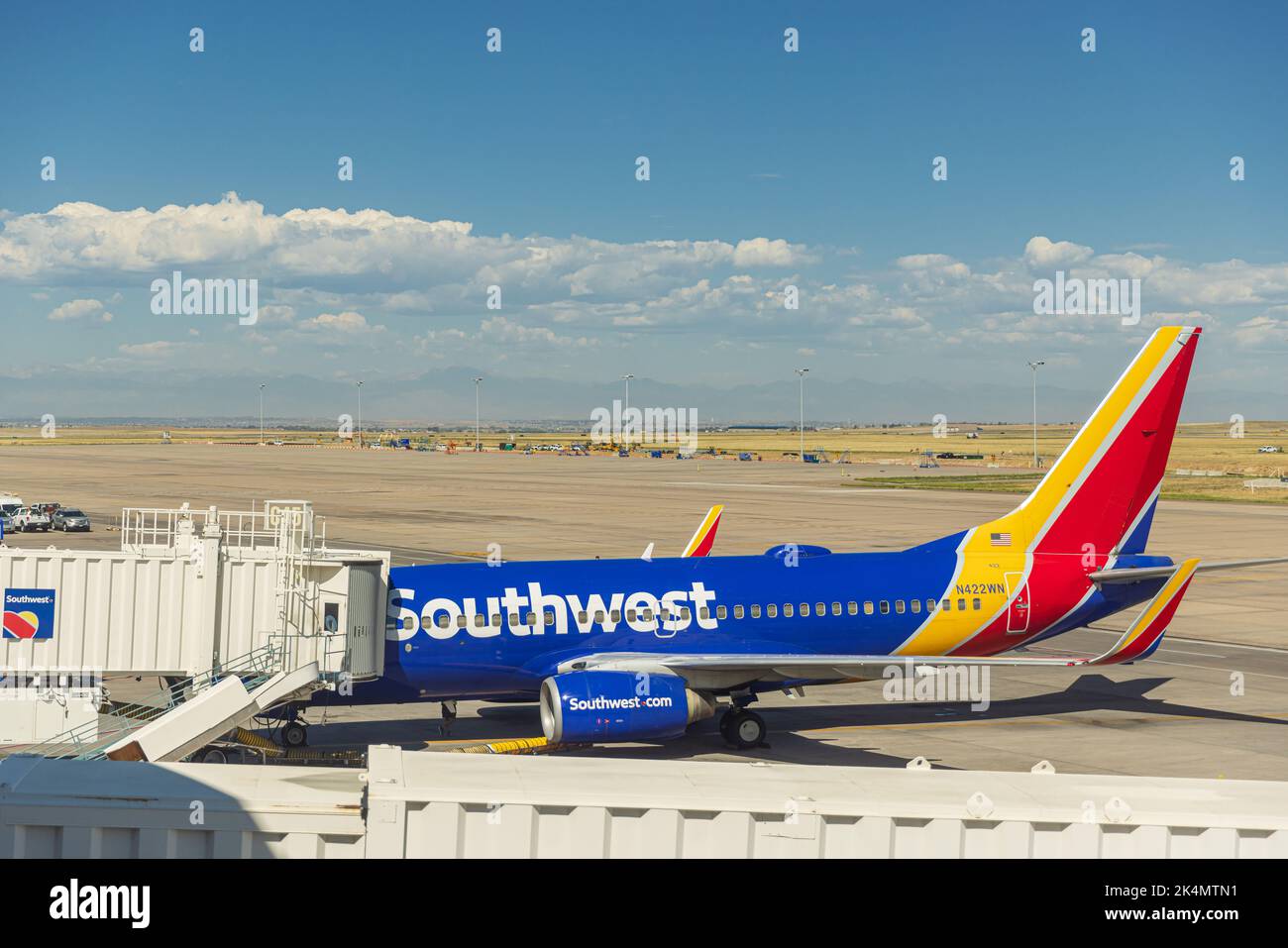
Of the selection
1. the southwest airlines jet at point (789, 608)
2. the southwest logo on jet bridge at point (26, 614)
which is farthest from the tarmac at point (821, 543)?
the southwest logo on jet bridge at point (26, 614)

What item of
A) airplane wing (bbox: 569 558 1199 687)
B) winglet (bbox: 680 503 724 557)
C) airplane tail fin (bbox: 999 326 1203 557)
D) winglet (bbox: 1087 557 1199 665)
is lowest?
airplane wing (bbox: 569 558 1199 687)

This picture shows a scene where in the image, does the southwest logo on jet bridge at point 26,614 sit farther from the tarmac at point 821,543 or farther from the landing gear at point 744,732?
the landing gear at point 744,732

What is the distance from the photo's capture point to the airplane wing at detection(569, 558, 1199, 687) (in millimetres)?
28156

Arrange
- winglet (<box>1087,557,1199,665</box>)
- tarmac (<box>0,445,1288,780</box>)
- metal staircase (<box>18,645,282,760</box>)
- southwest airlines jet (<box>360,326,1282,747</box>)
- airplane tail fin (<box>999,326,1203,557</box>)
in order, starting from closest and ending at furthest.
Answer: metal staircase (<box>18,645,282,760</box>) → southwest airlines jet (<box>360,326,1282,747</box>) → winglet (<box>1087,557,1199,665</box>) → tarmac (<box>0,445,1288,780</box>) → airplane tail fin (<box>999,326,1203,557</box>)

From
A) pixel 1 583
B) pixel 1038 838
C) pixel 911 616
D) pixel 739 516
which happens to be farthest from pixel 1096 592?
pixel 739 516

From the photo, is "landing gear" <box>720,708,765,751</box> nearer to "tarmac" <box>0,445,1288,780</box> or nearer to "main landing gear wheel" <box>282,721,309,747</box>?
"tarmac" <box>0,445,1288,780</box>

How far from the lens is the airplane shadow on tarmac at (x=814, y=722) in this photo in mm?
29641

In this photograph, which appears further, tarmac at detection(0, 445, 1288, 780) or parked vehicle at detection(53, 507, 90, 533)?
parked vehicle at detection(53, 507, 90, 533)

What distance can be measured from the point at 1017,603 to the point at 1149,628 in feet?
14.9

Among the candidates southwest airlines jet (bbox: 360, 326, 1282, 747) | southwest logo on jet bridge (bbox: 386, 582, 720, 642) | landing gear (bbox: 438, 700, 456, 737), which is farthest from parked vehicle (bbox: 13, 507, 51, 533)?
southwest logo on jet bridge (bbox: 386, 582, 720, 642)

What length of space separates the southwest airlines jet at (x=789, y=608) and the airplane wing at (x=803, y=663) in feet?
0.16

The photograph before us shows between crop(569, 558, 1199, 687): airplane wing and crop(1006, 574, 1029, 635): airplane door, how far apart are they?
4176 millimetres

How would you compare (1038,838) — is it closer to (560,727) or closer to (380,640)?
(560,727)
